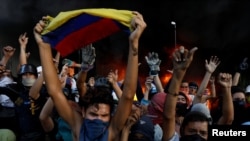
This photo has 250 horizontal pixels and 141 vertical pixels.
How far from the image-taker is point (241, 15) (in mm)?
10352

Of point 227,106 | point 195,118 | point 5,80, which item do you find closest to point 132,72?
point 195,118

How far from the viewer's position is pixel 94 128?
2863 mm

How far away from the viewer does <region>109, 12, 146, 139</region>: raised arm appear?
9.38 feet

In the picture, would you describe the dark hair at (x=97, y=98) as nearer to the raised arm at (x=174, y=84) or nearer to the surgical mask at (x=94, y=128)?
the surgical mask at (x=94, y=128)

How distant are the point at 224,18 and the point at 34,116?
24.3 feet

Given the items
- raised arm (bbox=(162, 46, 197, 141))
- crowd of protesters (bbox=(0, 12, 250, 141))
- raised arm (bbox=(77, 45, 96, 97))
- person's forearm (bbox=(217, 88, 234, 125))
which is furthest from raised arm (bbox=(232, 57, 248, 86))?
raised arm (bbox=(162, 46, 197, 141))

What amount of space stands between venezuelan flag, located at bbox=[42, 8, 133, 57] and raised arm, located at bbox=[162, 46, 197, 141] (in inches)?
15.6

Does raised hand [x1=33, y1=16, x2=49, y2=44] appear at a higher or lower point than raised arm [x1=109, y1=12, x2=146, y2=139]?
higher

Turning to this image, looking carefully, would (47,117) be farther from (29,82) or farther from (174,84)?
(174,84)

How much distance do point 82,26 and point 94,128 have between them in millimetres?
885

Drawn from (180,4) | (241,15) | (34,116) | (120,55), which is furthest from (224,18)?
(34,116)

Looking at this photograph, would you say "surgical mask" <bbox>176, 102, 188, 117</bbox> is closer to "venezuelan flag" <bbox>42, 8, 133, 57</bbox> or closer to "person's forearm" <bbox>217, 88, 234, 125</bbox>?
"person's forearm" <bbox>217, 88, 234, 125</bbox>

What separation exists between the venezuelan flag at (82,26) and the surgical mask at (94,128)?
0.61m

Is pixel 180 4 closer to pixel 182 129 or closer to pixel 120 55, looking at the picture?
pixel 120 55
